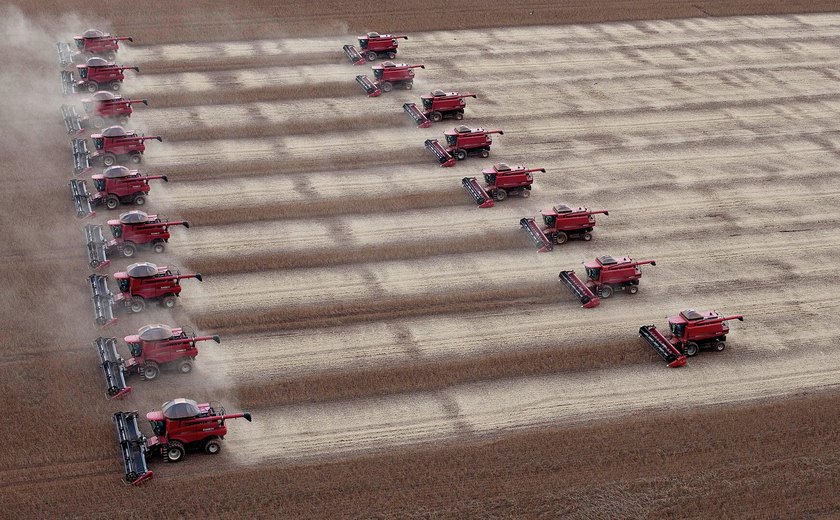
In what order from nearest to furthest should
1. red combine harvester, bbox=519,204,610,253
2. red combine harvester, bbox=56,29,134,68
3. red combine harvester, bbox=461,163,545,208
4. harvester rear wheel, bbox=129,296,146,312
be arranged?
harvester rear wheel, bbox=129,296,146,312 < red combine harvester, bbox=519,204,610,253 < red combine harvester, bbox=461,163,545,208 < red combine harvester, bbox=56,29,134,68

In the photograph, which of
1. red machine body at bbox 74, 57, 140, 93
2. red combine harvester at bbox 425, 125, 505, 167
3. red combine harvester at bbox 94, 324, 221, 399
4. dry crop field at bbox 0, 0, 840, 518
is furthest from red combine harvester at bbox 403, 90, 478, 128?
red combine harvester at bbox 94, 324, 221, 399

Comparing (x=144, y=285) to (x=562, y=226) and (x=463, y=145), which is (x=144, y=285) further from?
(x=463, y=145)

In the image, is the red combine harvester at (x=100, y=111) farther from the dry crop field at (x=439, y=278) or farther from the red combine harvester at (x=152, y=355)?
the red combine harvester at (x=152, y=355)

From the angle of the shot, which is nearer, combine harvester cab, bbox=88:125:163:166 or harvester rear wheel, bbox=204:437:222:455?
harvester rear wheel, bbox=204:437:222:455

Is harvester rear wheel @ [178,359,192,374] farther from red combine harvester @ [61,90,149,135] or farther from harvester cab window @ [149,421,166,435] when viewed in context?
red combine harvester @ [61,90,149,135]

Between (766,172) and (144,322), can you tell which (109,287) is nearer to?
(144,322)

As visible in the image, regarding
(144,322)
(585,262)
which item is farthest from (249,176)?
(585,262)
